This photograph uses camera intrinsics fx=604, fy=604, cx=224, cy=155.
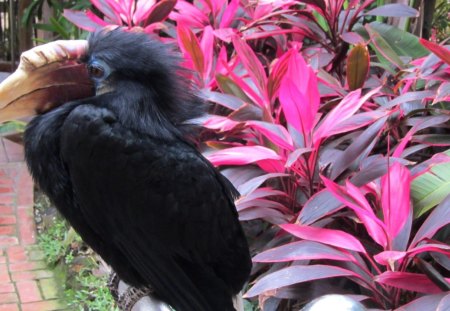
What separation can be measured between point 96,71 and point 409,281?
2.78 feet

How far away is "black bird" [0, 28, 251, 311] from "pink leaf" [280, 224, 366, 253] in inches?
5.7

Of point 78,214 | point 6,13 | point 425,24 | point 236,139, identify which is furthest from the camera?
point 6,13

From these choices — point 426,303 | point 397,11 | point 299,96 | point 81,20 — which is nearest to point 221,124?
point 299,96

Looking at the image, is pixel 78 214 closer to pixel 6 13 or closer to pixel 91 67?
pixel 91 67

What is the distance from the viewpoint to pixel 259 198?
5.57 ft

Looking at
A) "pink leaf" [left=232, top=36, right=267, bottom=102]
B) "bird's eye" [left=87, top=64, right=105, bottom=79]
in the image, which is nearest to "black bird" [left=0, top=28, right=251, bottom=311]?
"bird's eye" [left=87, top=64, right=105, bottom=79]

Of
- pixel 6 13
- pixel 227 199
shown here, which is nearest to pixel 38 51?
pixel 227 199

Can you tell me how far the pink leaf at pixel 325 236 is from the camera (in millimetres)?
1447

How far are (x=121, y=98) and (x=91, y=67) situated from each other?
9 cm

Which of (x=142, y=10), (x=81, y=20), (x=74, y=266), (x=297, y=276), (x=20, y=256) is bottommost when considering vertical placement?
(x=20, y=256)

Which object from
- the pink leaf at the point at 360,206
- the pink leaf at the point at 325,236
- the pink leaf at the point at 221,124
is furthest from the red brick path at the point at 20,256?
the pink leaf at the point at 360,206

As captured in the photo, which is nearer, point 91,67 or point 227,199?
point 91,67

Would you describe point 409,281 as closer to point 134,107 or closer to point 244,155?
point 244,155

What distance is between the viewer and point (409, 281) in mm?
1359
